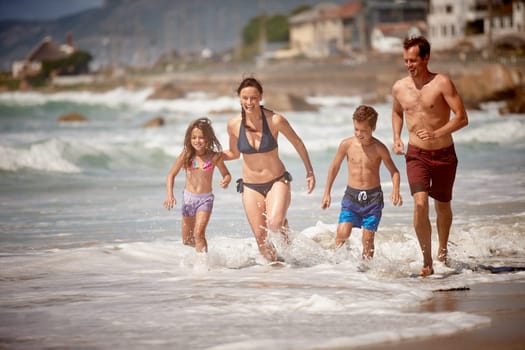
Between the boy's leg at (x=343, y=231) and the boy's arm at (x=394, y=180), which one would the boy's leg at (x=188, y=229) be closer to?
the boy's leg at (x=343, y=231)

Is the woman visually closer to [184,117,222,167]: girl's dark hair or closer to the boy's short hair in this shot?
[184,117,222,167]: girl's dark hair

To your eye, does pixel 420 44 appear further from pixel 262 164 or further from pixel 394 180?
pixel 262 164

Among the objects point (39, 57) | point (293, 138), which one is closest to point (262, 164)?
point (293, 138)

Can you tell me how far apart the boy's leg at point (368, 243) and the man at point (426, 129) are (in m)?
0.51

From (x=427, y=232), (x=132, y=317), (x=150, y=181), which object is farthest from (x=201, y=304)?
(x=150, y=181)

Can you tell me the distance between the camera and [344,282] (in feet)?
23.3

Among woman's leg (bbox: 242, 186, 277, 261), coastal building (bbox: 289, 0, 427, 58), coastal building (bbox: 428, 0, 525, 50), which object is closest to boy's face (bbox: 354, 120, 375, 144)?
woman's leg (bbox: 242, 186, 277, 261)

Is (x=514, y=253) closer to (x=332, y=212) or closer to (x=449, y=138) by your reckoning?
(x=449, y=138)

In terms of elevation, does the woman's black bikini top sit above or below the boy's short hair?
below

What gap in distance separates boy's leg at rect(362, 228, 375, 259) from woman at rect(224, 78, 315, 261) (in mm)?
586

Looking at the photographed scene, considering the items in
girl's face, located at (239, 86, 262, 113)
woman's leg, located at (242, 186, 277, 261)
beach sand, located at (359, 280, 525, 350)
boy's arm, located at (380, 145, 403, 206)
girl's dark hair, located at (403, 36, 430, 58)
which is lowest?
beach sand, located at (359, 280, 525, 350)

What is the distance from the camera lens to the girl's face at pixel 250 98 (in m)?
7.56

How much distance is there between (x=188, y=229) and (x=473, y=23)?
255ft

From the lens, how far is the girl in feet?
26.0
